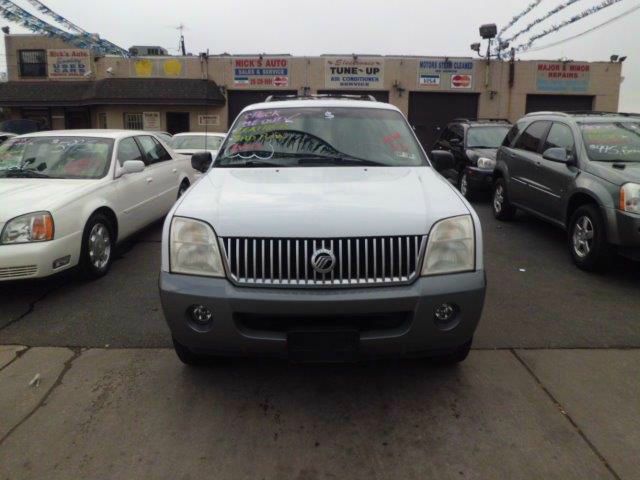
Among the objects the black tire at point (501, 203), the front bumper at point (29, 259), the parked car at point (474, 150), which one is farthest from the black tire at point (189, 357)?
the parked car at point (474, 150)

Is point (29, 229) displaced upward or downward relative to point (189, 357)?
upward

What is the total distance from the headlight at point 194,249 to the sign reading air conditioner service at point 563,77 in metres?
22.6

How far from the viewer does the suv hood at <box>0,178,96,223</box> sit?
15.1 ft

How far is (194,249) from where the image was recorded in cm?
286

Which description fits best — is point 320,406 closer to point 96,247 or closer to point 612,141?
point 96,247

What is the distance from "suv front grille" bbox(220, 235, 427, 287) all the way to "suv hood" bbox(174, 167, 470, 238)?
2.1 inches

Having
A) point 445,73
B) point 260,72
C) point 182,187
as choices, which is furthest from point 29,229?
point 445,73

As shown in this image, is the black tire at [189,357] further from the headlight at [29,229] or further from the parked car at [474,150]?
the parked car at [474,150]

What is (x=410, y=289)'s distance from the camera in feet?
8.91

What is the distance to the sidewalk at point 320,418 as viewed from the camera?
2.51m

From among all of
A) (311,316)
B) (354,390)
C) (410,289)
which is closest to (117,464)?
(311,316)

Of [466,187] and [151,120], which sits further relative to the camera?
[151,120]

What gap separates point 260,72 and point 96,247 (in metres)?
18.2

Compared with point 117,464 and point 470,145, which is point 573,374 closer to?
point 117,464
